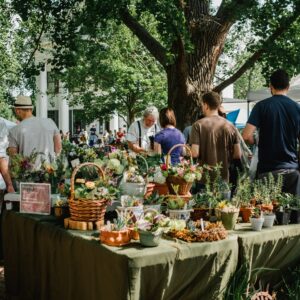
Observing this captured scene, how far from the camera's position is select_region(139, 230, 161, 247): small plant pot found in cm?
256

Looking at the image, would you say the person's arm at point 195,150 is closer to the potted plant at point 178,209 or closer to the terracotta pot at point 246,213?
the terracotta pot at point 246,213

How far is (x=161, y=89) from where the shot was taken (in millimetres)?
20844

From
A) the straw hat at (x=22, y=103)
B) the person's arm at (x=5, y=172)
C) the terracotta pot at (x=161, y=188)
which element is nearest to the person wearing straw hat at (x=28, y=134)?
the straw hat at (x=22, y=103)

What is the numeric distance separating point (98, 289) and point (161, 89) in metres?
18.6

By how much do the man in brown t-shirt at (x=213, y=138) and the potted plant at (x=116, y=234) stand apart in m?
1.61

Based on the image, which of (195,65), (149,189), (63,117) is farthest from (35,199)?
(63,117)

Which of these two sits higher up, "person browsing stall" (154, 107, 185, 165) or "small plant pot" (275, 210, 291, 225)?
"person browsing stall" (154, 107, 185, 165)

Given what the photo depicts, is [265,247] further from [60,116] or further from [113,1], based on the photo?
[60,116]

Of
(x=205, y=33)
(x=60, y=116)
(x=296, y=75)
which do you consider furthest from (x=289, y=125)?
(x=60, y=116)

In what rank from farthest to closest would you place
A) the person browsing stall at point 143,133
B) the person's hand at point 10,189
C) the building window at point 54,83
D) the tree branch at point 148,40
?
the building window at point 54,83 < the tree branch at point 148,40 < the person browsing stall at point 143,133 < the person's hand at point 10,189

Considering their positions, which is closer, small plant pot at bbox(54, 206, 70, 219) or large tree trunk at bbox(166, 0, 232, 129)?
small plant pot at bbox(54, 206, 70, 219)

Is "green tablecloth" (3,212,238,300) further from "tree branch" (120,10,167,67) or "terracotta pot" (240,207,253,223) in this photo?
"tree branch" (120,10,167,67)

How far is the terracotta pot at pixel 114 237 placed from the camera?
2592 millimetres

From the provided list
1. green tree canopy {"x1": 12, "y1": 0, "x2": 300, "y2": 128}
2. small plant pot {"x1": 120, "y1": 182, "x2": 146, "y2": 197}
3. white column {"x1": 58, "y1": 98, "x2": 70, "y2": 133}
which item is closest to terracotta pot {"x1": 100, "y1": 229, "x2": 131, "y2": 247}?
small plant pot {"x1": 120, "y1": 182, "x2": 146, "y2": 197}
